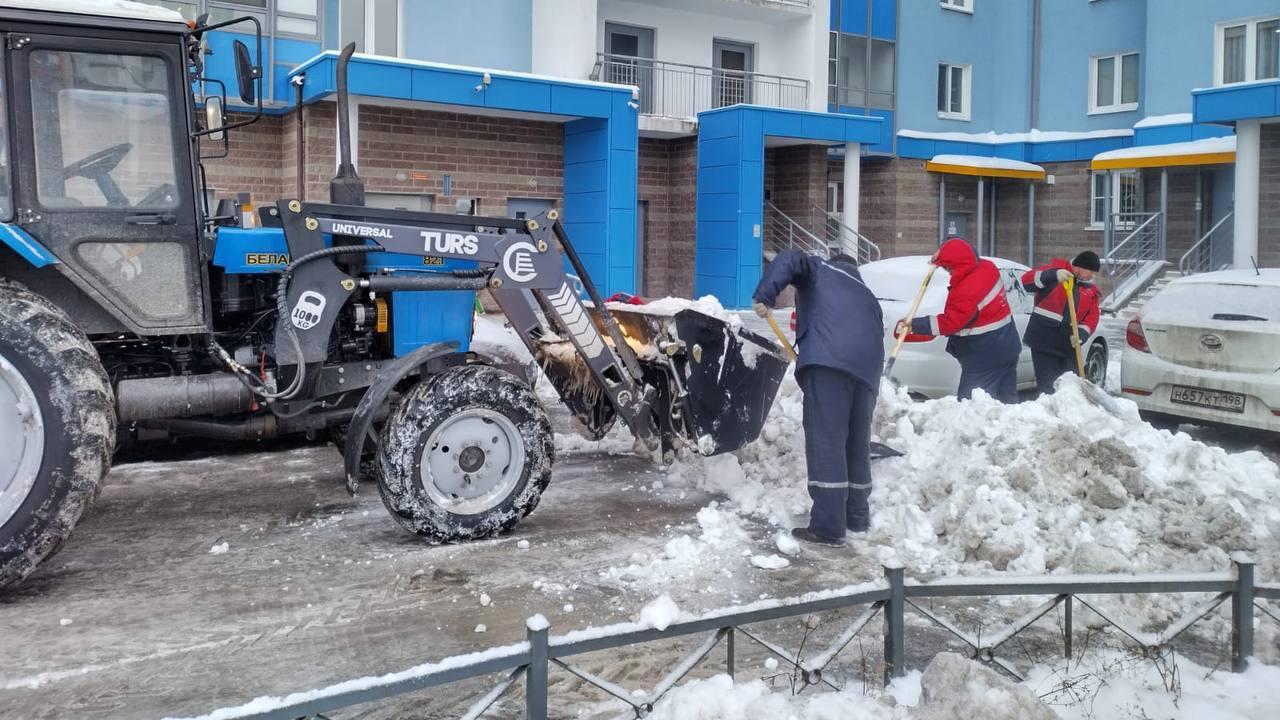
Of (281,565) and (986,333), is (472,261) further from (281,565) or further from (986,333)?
(986,333)

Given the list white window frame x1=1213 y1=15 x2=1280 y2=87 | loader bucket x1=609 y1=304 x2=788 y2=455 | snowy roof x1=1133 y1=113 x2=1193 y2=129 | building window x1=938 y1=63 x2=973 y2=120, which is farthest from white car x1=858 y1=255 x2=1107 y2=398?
building window x1=938 y1=63 x2=973 y2=120

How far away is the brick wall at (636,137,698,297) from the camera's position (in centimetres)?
2323

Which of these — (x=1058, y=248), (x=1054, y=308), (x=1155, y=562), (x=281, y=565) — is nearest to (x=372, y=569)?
(x=281, y=565)

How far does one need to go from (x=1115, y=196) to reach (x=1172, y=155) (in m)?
3.48

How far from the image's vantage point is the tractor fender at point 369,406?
582cm

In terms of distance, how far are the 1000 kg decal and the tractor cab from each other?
25 cm

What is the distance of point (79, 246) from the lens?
5.39 meters

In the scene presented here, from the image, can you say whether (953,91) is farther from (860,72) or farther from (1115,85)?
(1115,85)

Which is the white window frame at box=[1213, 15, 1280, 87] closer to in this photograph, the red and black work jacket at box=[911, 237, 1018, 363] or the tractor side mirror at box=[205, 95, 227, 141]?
the red and black work jacket at box=[911, 237, 1018, 363]

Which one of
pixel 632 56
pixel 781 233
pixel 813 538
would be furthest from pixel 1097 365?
pixel 781 233

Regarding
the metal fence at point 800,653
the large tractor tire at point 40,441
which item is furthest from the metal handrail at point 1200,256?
the large tractor tire at point 40,441

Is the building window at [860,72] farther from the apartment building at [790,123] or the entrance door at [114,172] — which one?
the entrance door at [114,172]

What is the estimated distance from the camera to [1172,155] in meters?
23.7

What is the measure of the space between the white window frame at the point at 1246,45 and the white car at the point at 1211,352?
16768 mm
